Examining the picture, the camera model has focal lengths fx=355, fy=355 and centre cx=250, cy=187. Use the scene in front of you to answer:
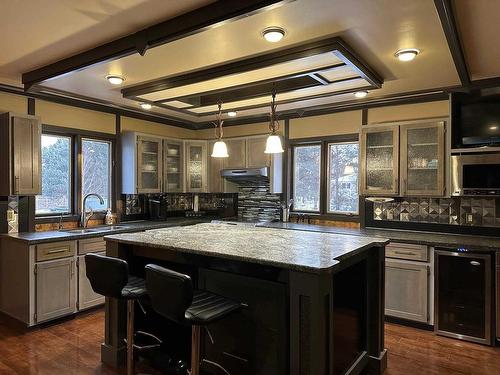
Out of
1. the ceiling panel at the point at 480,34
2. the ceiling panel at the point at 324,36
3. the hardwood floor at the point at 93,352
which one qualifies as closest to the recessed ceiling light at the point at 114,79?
the ceiling panel at the point at 324,36

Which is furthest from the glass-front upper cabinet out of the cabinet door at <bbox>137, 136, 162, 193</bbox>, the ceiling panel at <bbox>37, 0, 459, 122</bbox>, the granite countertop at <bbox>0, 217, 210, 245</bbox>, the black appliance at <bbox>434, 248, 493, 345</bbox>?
the black appliance at <bbox>434, 248, 493, 345</bbox>

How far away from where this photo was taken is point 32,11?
2.23 m

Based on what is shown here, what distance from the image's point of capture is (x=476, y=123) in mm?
3672

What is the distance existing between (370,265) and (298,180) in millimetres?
2509

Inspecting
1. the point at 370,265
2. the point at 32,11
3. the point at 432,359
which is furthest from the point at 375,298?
the point at 32,11

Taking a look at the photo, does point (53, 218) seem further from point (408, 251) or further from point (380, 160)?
point (408, 251)

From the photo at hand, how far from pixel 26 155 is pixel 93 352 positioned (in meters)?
2.15

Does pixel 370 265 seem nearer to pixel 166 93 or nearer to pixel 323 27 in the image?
pixel 323 27

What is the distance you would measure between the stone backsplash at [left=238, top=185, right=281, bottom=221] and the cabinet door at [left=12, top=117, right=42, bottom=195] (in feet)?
9.33

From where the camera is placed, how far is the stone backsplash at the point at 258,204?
207 inches

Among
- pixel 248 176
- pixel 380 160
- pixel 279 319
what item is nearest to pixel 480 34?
pixel 380 160

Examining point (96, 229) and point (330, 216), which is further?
point (330, 216)

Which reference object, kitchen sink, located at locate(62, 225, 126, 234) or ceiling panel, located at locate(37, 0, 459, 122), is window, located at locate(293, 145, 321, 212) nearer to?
ceiling panel, located at locate(37, 0, 459, 122)

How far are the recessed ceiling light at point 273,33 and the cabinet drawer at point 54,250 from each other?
2.91m
